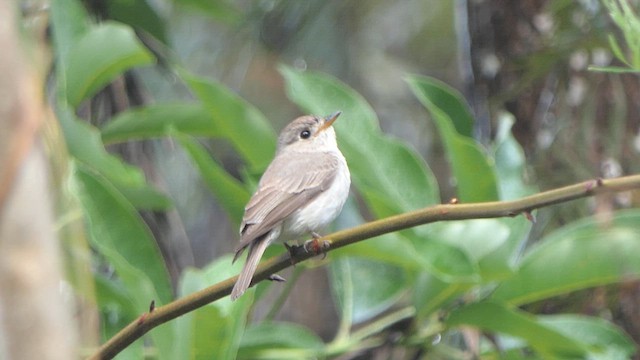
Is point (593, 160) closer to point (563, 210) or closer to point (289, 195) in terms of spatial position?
point (563, 210)

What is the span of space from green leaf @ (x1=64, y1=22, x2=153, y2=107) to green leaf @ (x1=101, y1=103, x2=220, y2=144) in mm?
179

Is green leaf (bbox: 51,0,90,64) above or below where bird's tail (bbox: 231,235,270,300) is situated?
above

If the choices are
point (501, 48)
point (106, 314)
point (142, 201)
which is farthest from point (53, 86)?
point (501, 48)

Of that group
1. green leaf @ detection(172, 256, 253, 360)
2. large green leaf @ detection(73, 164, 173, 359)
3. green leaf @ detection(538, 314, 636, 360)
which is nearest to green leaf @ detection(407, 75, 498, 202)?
green leaf @ detection(538, 314, 636, 360)

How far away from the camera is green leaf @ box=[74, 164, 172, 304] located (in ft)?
11.3

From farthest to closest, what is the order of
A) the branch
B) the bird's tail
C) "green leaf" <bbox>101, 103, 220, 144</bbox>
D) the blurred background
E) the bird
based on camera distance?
the blurred background, "green leaf" <bbox>101, 103, 220, 144</bbox>, the bird, the bird's tail, the branch

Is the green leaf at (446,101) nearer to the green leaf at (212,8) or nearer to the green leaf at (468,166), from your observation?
the green leaf at (468,166)

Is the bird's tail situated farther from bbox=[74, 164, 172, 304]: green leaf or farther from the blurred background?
the blurred background

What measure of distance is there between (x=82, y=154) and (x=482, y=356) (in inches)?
66.9

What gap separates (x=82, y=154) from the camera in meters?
4.04

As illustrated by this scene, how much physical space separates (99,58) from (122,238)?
0.85m

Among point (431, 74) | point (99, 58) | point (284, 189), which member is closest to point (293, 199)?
point (284, 189)

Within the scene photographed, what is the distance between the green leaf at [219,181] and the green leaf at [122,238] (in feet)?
1.30

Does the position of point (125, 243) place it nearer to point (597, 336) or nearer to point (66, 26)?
point (66, 26)
